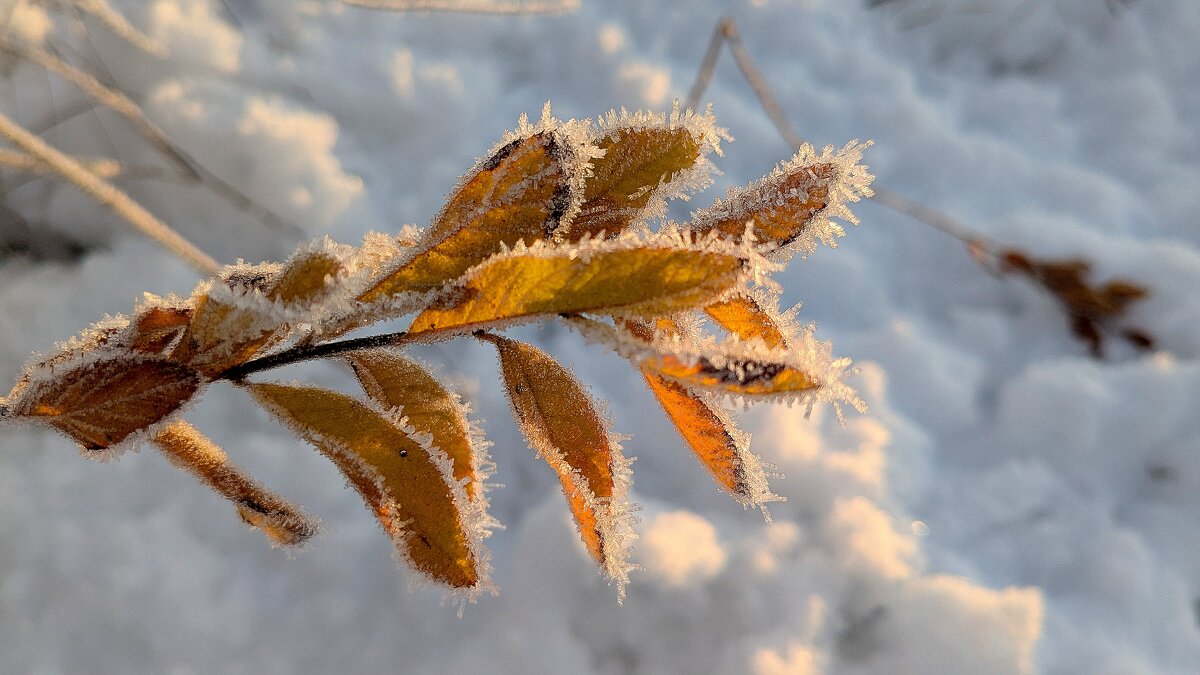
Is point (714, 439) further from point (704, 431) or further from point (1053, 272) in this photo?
point (1053, 272)

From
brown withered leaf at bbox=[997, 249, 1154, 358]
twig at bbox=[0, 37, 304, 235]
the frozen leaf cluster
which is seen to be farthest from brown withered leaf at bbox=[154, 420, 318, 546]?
brown withered leaf at bbox=[997, 249, 1154, 358]

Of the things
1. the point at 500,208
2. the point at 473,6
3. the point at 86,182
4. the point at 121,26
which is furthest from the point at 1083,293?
the point at 121,26

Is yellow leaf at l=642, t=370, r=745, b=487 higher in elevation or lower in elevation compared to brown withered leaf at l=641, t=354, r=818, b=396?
higher

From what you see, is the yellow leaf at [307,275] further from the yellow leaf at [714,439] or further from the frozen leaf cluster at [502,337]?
the yellow leaf at [714,439]

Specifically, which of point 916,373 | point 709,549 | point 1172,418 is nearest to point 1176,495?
point 1172,418

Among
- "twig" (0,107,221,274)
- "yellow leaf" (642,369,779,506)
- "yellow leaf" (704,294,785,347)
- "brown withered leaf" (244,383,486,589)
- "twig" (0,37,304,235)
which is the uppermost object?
"twig" (0,37,304,235)

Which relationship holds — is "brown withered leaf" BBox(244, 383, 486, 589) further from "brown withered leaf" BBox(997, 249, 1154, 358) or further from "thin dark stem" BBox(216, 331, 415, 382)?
"brown withered leaf" BBox(997, 249, 1154, 358)

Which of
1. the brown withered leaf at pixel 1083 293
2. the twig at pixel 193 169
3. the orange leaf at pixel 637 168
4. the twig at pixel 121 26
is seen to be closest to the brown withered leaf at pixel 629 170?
the orange leaf at pixel 637 168
